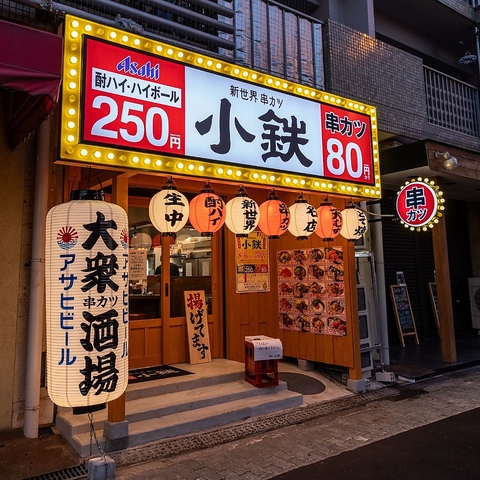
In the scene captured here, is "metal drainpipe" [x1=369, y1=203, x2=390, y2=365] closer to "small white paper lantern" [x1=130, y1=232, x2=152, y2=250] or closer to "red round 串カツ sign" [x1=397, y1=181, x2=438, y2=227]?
"red round 串カツ sign" [x1=397, y1=181, x2=438, y2=227]

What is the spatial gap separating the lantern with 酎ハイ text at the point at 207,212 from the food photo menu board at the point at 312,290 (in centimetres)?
343

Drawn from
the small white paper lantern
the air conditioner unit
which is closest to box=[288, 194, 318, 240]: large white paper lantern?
the small white paper lantern

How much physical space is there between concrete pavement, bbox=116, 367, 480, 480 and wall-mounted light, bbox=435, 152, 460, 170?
17.4 feet

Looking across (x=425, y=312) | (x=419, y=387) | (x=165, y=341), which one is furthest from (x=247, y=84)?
(x=425, y=312)

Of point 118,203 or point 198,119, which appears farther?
point 198,119

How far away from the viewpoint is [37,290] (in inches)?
243

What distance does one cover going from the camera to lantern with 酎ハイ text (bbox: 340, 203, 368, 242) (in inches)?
311

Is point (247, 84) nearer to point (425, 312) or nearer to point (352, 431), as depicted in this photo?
point (352, 431)

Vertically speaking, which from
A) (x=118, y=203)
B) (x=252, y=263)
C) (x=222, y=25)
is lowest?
(x=252, y=263)

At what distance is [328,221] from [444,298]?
16.8ft

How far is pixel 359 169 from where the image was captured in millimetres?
8352

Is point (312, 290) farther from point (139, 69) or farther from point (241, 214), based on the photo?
point (139, 69)

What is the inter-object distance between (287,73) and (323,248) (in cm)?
477

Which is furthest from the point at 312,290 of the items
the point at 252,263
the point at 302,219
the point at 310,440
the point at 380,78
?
the point at 380,78
